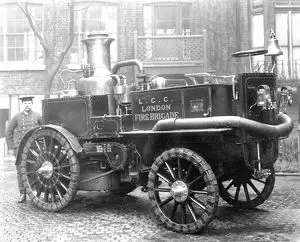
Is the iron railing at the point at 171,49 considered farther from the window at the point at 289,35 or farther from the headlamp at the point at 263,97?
the headlamp at the point at 263,97

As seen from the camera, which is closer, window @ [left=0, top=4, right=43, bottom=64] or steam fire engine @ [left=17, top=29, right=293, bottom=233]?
steam fire engine @ [left=17, top=29, right=293, bottom=233]

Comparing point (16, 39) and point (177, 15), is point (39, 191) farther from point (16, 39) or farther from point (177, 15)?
point (177, 15)

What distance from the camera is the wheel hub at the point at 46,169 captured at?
6.90 meters

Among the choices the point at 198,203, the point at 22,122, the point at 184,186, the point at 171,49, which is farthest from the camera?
the point at 171,49

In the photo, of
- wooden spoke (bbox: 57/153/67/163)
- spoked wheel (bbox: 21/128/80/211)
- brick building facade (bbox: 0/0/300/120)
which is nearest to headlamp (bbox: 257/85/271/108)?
spoked wheel (bbox: 21/128/80/211)

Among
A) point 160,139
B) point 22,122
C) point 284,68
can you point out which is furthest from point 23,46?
point 160,139

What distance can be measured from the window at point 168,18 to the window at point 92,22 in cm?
124

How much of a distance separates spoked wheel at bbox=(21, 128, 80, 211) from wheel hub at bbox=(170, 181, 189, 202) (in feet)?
5.40

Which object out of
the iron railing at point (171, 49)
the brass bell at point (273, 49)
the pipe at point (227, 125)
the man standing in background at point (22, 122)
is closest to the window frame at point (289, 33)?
the iron railing at point (171, 49)

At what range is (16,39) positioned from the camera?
55.1 ft

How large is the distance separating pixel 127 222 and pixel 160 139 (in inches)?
46.3

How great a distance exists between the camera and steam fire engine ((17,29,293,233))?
222 inches

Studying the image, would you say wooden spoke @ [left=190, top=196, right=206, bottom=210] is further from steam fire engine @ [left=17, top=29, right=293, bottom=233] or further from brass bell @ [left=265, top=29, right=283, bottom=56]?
brass bell @ [left=265, top=29, right=283, bottom=56]

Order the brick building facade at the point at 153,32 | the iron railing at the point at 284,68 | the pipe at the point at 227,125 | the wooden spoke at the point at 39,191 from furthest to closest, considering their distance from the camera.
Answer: the brick building facade at the point at 153,32 → the iron railing at the point at 284,68 → the wooden spoke at the point at 39,191 → the pipe at the point at 227,125
